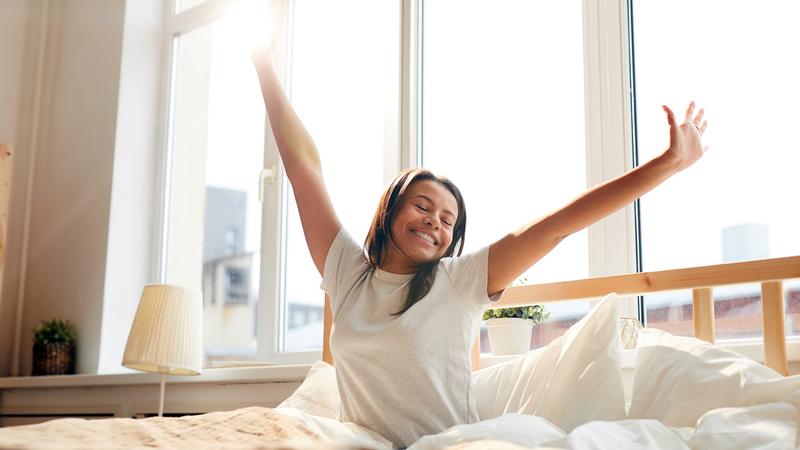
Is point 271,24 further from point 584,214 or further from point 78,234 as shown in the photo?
point 78,234

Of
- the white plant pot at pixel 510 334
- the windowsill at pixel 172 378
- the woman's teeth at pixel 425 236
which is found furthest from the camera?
the windowsill at pixel 172 378

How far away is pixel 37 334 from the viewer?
3391 millimetres

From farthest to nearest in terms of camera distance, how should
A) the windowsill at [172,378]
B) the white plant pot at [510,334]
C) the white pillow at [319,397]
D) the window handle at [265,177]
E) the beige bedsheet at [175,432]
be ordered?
the window handle at [265,177] < the windowsill at [172,378] < the white plant pot at [510,334] < the white pillow at [319,397] < the beige bedsheet at [175,432]

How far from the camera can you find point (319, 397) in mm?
1844

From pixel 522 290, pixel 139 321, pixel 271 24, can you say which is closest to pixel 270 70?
pixel 271 24

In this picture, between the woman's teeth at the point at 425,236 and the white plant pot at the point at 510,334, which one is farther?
the white plant pot at the point at 510,334

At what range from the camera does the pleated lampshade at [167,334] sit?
2.62 meters

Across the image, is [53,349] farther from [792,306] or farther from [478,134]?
[792,306]

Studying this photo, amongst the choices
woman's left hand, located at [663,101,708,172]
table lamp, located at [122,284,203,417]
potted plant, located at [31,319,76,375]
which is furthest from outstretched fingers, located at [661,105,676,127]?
potted plant, located at [31,319,76,375]

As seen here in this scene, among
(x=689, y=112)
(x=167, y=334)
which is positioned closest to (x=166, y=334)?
(x=167, y=334)

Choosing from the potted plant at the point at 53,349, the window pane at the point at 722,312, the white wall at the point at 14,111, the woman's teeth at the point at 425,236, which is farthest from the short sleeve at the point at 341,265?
the white wall at the point at 14,111

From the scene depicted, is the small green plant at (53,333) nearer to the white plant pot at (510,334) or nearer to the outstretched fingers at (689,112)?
the white plant pot at (510,334)

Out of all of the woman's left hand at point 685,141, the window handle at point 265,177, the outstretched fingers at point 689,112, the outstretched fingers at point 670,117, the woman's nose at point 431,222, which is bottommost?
the woman's nose at point 431,222

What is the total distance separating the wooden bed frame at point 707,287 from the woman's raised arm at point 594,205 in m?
0.27
